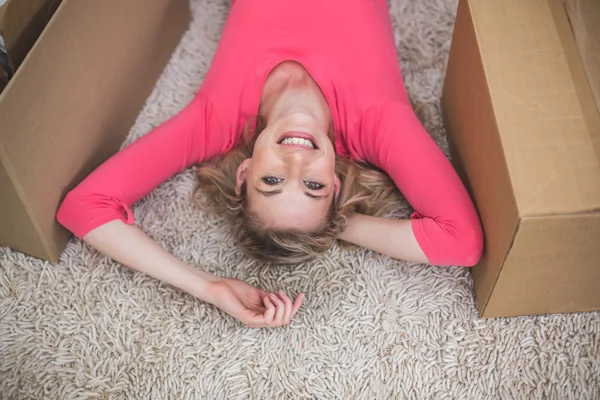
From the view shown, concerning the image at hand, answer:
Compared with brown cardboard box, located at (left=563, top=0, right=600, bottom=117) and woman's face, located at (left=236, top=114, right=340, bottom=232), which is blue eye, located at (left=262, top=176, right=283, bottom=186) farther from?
brown cardboard box, located at (left=563, top=0, right=600, bottom=117)

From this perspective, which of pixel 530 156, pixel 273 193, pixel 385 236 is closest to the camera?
pixel 530 156

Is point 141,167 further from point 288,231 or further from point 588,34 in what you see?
point 588,34

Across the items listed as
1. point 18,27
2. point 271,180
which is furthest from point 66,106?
point 271,180

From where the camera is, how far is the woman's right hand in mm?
1095

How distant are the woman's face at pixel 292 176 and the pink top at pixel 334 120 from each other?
149 millimetres

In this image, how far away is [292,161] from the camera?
1.03 meters

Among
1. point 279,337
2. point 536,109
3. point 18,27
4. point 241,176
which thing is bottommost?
point 279,337

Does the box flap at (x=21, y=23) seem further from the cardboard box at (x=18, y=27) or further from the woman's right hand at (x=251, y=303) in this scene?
the woman's right hand at (x=251, y=303)

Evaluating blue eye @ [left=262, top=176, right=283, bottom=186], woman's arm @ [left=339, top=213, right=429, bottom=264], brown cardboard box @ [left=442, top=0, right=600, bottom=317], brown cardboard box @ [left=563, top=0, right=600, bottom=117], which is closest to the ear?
blue eye @ [left=262, top=176, right=283, bottom=186]

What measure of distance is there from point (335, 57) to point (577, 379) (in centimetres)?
73

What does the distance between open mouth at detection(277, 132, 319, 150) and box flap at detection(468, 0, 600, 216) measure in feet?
1.00

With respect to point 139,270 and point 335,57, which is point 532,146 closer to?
point 335,57

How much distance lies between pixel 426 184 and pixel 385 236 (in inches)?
4.6

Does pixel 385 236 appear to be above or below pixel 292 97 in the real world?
below
